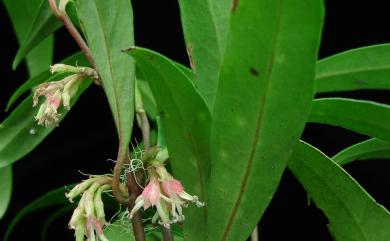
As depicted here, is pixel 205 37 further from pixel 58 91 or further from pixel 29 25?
pixel 29 25

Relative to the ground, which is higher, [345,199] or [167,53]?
[345,199]

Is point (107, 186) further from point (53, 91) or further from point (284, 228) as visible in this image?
point (284, 228)

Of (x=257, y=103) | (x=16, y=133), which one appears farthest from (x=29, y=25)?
(x=257, y=103)

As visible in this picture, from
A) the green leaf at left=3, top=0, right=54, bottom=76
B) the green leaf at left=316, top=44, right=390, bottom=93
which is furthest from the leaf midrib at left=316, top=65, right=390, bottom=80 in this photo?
the green leaf at left=3, top=0, right=54, bottom=76

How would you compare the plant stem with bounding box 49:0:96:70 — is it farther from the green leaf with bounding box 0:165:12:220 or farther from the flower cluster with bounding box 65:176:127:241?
the green leaf with bounding box 0:165:12:220

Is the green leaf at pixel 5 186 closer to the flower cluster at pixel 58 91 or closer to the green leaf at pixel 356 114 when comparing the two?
the flower cluster at pixel 58 91

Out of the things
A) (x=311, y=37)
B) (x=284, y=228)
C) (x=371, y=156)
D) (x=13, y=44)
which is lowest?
(x=284, y=228)

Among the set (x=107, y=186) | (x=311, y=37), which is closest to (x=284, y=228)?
(x=107, y=186)
